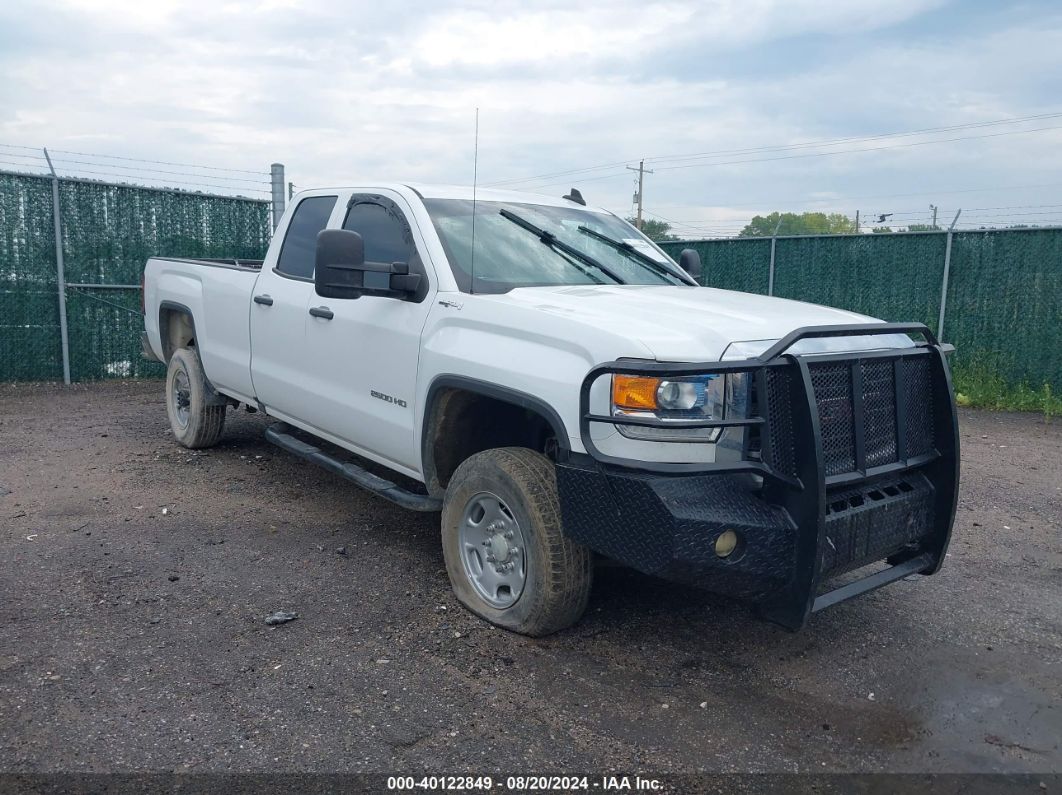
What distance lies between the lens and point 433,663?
359 centimetres

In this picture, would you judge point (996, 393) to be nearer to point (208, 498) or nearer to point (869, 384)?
point (869, 384)

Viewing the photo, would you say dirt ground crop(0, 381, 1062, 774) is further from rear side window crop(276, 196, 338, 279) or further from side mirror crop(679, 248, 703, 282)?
side mirror crop(679, 248, 703, 282)

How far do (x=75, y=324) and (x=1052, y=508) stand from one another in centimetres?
1019

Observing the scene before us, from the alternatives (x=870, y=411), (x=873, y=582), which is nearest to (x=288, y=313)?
(x=870, y=411)

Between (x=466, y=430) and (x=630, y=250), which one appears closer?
(x=466, y=430)

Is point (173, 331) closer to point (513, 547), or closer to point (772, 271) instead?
point (513, 547)

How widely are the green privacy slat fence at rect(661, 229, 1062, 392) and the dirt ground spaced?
5465 millimetres

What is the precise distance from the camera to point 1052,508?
614 cm

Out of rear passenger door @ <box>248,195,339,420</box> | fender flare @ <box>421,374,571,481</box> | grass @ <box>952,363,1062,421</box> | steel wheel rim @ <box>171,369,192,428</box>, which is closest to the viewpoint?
fender flare @ <box>421,374,571,481</box>

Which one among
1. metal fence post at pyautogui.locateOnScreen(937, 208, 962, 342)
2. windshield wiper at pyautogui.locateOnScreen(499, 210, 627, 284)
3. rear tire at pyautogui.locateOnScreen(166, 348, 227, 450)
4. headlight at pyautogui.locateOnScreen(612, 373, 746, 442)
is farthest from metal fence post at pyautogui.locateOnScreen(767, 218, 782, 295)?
headlight at pyautogui.locateOnScreen(612, 373, 746, 442)

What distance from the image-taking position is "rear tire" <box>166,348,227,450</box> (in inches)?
267

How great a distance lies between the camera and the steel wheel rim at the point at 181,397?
704 cm

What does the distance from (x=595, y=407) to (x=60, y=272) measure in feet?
30.0

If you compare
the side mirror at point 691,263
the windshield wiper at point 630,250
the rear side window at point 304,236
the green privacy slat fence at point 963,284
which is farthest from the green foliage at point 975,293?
the rear side window at point 304,236
